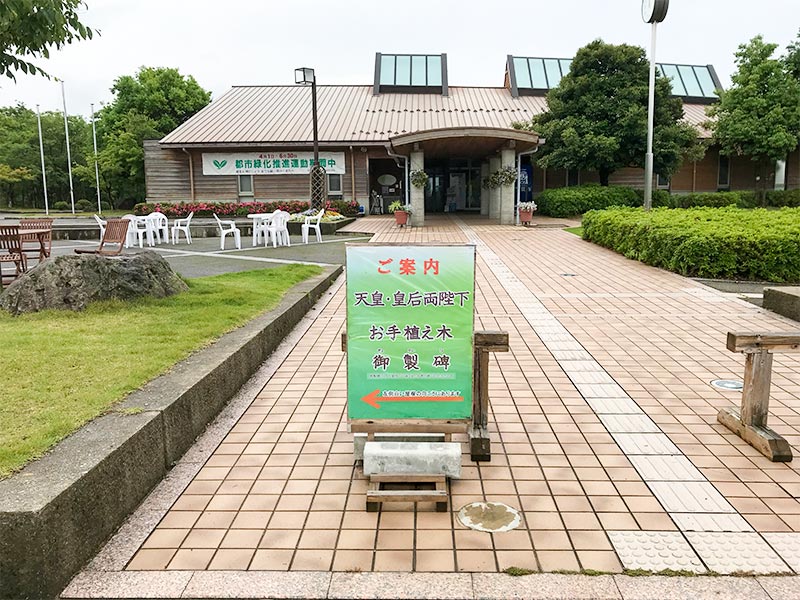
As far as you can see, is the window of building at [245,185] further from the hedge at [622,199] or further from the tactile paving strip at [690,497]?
the tactile paving strip at [690,497]

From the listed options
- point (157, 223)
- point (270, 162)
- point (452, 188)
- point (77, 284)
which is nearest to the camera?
point (77, 284)

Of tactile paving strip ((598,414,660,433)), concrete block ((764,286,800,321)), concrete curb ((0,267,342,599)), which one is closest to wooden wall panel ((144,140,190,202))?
concrete block ((764,286,800,321))

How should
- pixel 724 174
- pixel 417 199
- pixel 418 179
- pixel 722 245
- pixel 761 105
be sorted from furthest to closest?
1. pixel 724 174
2. pixel 761 105
3. pixel 417 199
4. pixel 418 179
5. pixel 722 245

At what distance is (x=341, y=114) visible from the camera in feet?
96.8

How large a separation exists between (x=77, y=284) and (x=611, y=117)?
2155cm

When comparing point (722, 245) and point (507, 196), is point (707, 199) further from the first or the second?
point (722, 245)

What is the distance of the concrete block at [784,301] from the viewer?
24.6 ft

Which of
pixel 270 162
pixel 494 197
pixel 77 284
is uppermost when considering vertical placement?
pixel 270 162

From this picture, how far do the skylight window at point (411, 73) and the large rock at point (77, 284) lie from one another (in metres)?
27.2

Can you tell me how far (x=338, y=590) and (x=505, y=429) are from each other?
1.95m

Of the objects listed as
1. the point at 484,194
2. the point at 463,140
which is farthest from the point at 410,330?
the point at 484,194

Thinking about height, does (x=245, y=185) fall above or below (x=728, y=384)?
above

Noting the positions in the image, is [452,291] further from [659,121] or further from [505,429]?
[659,121]

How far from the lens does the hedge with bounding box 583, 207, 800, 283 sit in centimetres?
1002
